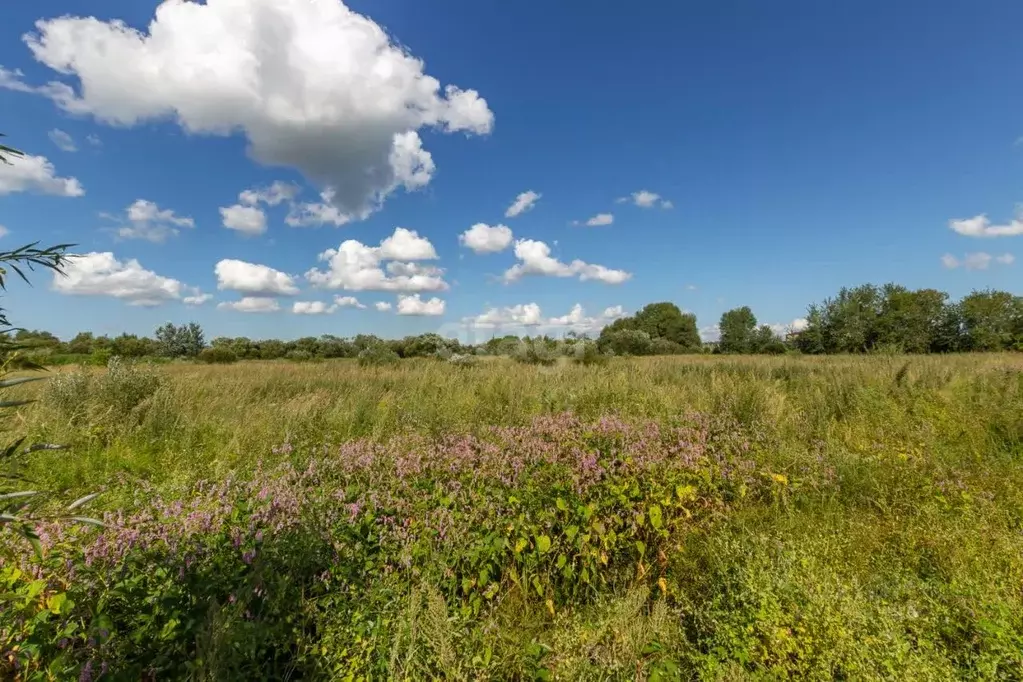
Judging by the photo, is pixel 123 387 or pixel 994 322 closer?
pixel 123 387

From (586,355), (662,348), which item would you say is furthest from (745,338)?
(586,355)

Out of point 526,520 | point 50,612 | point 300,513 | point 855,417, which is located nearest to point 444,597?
point 526,520

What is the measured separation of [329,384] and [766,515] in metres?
9.37

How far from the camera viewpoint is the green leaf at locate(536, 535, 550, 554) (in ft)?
10.3

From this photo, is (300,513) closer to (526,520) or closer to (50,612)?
(50,612)

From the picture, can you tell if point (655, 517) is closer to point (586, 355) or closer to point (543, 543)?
point (543, 543)

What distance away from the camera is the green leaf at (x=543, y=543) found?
3130 mm

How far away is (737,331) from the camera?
5900 cm

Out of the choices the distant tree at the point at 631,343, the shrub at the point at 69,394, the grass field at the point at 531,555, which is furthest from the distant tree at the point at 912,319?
the shrub at the point at 69,394

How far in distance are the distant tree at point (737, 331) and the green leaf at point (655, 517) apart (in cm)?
5031

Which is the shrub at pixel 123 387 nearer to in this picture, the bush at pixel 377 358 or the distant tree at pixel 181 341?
the bush at pixel 377 358

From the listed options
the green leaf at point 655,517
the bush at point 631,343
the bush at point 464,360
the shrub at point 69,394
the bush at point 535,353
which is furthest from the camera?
the bush at point 631,343

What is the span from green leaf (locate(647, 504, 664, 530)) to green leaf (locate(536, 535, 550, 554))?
2.93ft

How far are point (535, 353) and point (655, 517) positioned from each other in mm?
13747
